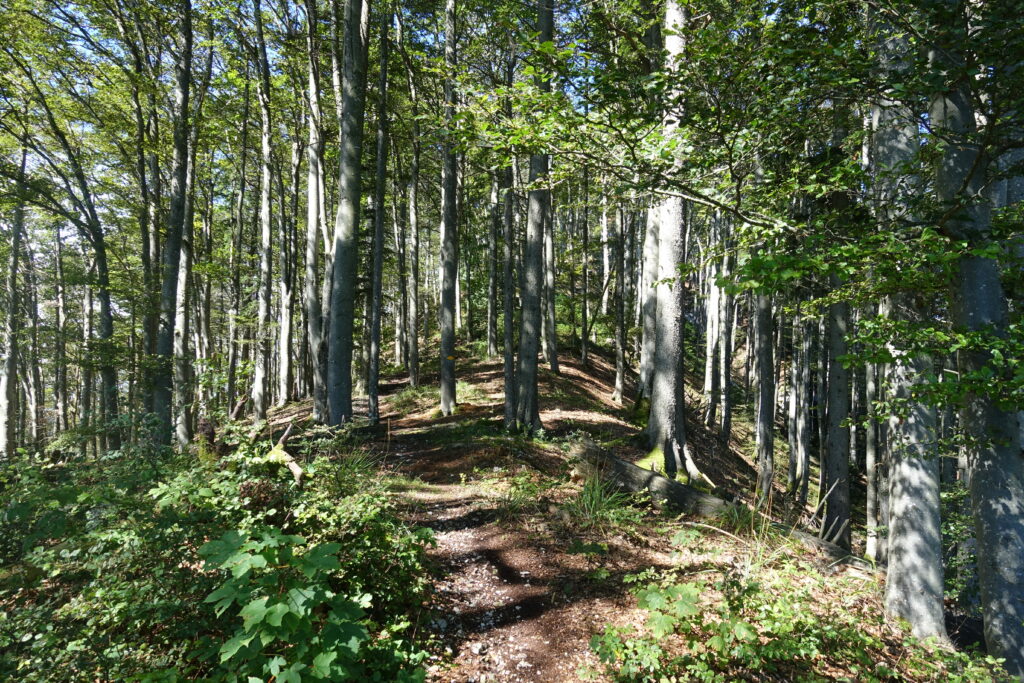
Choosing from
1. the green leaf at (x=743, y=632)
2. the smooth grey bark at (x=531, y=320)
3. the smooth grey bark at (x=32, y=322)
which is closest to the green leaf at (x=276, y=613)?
the green leaf at (x=743, y=632)

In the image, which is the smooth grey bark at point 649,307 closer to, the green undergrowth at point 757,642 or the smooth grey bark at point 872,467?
the smooth grey bark at point 872,467

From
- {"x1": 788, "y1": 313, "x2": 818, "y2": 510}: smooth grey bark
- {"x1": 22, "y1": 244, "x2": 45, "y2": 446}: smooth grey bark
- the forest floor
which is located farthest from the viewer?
{"x1": 22, "y1": 244, "x2": 45, "y2": 446}: smooth grey bark

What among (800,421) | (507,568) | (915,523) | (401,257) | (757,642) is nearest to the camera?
(757,642)

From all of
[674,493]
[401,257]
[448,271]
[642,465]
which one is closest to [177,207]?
[448,271]

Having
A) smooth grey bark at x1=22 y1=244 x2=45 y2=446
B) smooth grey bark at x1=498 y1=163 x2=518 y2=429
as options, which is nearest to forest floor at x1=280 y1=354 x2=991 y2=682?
smooth grey bark at x1=498 y1=163 x2=518 y2=429

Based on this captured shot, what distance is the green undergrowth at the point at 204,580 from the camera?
2.31 meters

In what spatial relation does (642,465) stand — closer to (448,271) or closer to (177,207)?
(448,271)

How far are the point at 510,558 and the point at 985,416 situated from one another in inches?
169

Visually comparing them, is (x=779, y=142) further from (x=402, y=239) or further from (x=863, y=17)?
(x=402, y=239)

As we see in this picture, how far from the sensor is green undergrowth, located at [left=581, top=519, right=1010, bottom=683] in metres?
3.19

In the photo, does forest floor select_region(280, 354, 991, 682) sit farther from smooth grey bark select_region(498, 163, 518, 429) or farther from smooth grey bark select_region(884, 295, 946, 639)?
smooth grey bark select_region(498, 163, 518, 429)

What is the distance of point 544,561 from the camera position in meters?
4.95

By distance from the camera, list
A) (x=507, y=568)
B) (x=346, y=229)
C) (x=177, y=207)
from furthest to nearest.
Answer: (x=177, y=207)
(x=346, y=229)
(x=507, y=568)

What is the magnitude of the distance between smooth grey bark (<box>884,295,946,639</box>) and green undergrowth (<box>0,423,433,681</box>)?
506 cm
